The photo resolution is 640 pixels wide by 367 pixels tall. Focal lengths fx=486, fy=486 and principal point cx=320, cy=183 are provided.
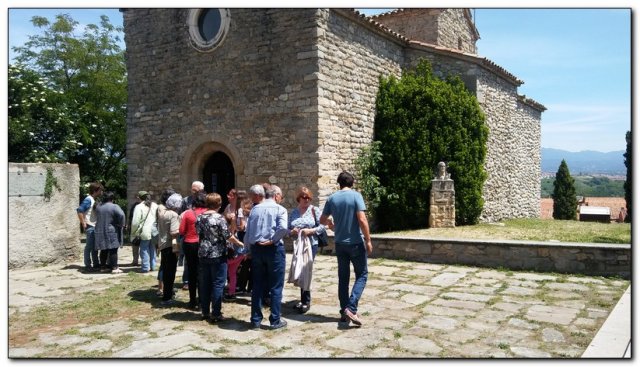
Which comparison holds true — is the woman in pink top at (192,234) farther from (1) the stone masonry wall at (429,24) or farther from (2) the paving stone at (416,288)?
(1) the stone masonry wall at (429,24)

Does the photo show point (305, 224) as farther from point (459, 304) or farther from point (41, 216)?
point (41, 216)

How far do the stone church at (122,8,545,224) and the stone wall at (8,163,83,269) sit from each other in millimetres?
4448

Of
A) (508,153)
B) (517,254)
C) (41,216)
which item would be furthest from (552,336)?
(508,153)

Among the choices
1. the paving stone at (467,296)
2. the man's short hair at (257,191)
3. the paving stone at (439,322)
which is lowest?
the paving stone at (439,322)

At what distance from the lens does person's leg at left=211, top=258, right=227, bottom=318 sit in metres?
5.49

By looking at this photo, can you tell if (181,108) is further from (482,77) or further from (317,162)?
(482,77)

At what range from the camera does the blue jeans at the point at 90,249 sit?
28.1ft

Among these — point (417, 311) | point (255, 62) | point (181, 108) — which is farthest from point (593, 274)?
point (181, 108)

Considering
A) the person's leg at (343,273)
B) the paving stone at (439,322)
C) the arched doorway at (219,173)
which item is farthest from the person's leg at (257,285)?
the arched doorway at (219,173)

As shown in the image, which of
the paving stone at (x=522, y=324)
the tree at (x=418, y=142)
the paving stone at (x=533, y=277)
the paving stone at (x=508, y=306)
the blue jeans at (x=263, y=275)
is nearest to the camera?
the paving stone at (x=522, y=324)

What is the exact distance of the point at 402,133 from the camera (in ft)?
42.9

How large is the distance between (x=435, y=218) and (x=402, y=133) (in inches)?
96.7

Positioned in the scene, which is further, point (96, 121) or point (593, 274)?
point (96, 121)

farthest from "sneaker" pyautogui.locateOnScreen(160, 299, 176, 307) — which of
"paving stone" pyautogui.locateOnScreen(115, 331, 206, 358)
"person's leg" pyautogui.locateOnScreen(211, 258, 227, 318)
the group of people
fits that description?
"paving stone" pyautogui.locateOnScreen(115, 331, 206, 358)
